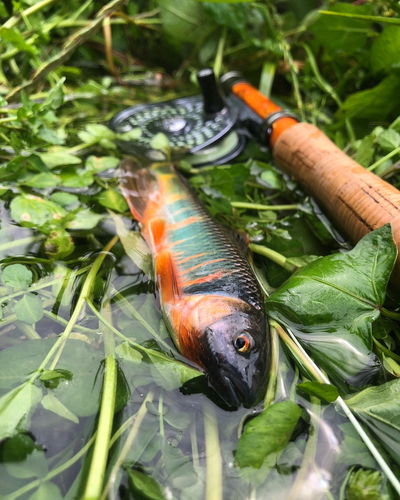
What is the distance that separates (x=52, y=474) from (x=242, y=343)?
57 centimetres

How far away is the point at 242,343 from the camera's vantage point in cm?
105

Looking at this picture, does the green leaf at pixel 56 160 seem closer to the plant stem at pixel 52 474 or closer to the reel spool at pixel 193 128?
the reel spool at pixel 193 128

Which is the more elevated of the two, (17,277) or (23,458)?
(17,277)

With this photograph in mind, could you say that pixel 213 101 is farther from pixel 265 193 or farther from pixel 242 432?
pixel 242 432

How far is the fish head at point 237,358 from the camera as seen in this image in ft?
3.33

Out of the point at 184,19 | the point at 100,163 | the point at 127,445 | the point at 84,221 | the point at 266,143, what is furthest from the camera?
the point at 184,19

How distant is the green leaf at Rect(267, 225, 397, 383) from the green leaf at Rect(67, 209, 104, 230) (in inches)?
32.6

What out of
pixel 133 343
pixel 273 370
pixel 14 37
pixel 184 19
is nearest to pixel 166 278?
pixel 133 343

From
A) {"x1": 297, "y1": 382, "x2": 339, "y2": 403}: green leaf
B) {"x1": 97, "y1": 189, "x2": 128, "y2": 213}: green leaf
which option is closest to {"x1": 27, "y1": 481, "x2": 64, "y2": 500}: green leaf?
{"x1": 297, "y1": 382, "x2": 339, "y2": 403}: green leaf

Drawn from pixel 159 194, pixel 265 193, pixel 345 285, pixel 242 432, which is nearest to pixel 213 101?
pixel 265 193

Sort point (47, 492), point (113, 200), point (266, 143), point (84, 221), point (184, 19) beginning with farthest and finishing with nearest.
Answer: point (184, 19) < point (266, 143) < point (113, 200) < point (84, 221) < point (47, 492)

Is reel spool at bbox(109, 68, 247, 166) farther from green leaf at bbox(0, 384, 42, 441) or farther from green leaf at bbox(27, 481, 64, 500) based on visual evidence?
green leaf at bbox(27, 481, 64, 500)

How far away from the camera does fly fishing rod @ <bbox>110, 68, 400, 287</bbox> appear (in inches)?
52.0

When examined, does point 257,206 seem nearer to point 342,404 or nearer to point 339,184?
point 339,184
